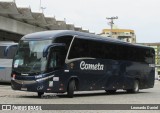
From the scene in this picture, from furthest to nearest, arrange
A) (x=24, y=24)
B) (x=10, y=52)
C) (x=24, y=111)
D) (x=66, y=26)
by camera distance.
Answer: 1. (x=66, y=26)
2. (x=24, y=24)
3. (x=10, y=52)
4. (x=24, y=111)

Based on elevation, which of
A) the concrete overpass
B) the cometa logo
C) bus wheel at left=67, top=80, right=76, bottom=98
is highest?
the concrete overpass

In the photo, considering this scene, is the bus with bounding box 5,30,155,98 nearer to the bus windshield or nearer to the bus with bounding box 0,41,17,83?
the bus windshield

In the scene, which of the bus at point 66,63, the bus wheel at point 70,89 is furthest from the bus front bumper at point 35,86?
the bus wheel at point 70,89

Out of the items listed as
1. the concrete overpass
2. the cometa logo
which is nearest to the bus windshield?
the cometa logo

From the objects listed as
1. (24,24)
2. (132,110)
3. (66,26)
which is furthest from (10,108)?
(66,26)

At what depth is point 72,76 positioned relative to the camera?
2188 cm

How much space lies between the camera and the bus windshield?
20469 mm

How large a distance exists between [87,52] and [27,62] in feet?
11.6

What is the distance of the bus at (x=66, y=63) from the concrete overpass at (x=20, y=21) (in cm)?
1612

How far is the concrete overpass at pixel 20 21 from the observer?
40678 mm

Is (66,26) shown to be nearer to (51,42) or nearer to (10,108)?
(51,42)

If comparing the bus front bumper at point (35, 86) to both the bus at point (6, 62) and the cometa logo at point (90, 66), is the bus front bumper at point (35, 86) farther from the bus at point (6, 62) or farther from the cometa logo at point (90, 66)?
the bus at point (6, 62)

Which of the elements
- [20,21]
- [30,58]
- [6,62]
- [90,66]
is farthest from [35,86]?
[20,21]

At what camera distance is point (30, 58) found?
20.8 metres
